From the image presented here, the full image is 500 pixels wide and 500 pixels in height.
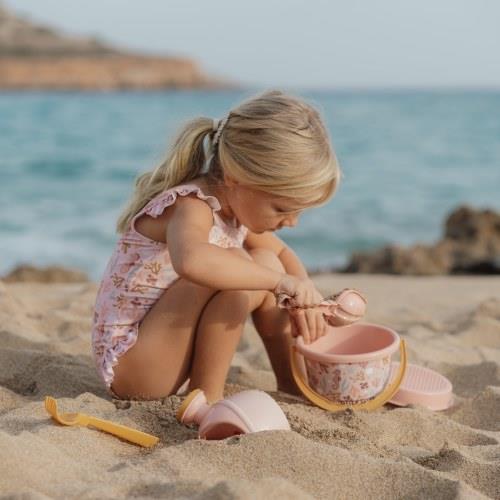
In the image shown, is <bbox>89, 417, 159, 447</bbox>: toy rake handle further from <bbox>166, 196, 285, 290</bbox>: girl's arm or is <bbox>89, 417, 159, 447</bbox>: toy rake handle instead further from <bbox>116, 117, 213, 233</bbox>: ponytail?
<bbox>116, 117, 213, 233</bbox>: ponytail

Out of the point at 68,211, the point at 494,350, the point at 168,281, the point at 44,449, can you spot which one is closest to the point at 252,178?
the point at 168,281

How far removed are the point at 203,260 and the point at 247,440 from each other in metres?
0.51

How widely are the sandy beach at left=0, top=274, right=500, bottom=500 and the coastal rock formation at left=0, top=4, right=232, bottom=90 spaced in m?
57.3

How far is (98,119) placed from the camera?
2478 cm

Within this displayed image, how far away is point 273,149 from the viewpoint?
2146 millimetres

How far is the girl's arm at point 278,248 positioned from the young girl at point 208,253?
13 centimetres

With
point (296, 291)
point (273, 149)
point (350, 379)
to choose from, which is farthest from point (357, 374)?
point (273, 149)

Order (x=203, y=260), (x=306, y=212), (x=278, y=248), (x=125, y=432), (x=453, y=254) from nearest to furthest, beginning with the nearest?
(x=125, y=432) → (x=203, y=260) → (x=278, y=248) → (x=453, y=254) → (x=306, y=212)

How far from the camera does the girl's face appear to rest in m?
2.20

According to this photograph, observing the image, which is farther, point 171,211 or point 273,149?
point 171,211

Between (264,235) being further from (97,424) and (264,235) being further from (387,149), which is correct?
(387,149)

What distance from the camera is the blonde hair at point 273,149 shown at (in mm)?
2148

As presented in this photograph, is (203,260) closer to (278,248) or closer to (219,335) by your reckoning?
(219,335)

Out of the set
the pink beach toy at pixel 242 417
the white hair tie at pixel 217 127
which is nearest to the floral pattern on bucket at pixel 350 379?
the pink beach toy at pixel 242 417
